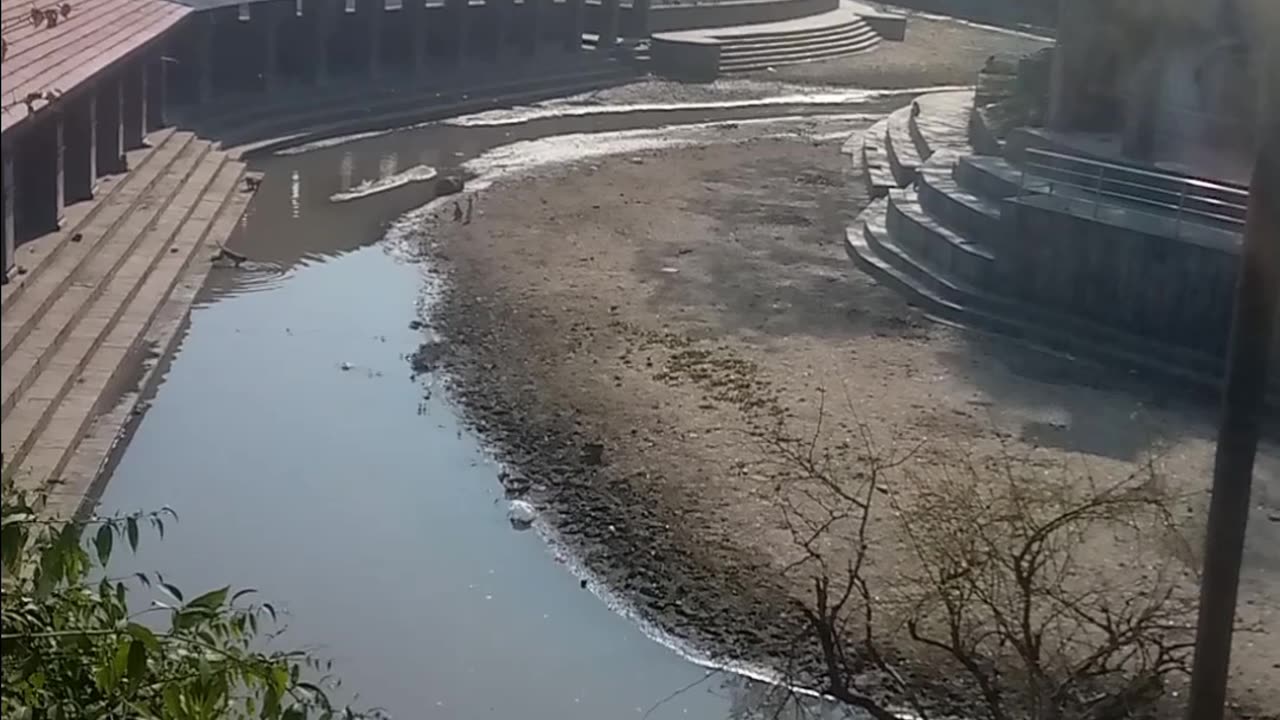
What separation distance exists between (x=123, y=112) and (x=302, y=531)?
32.2ft

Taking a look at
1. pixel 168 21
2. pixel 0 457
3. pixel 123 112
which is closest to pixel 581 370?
pixel 168 21

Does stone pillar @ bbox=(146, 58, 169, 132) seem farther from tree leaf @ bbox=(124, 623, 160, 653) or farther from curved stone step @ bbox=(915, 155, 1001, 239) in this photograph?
tree leaf @ bbox=(124, 623, 160, 653)

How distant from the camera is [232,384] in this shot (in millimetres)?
13219

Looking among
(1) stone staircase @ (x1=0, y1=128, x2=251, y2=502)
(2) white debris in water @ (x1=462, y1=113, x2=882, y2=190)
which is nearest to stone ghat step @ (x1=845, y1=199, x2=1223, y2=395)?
(2) white debris in water @ (x1=462, y1=113, x2=882, y2=190)

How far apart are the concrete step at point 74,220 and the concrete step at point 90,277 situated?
222 mm

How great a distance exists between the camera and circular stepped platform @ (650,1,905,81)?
32.3 m

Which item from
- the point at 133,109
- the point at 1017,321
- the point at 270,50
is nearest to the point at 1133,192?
the point at 1017,321

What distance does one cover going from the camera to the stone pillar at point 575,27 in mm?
31891

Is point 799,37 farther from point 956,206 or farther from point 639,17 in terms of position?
point 956,206

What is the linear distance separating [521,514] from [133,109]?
10.3 m

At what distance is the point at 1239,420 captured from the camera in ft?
17.2

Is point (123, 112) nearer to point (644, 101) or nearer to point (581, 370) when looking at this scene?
point (581, 370)

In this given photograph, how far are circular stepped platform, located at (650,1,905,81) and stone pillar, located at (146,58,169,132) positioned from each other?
1299 cm

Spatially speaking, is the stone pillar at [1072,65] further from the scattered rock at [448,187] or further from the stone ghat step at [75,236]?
the stone ghat step at [75,236]
